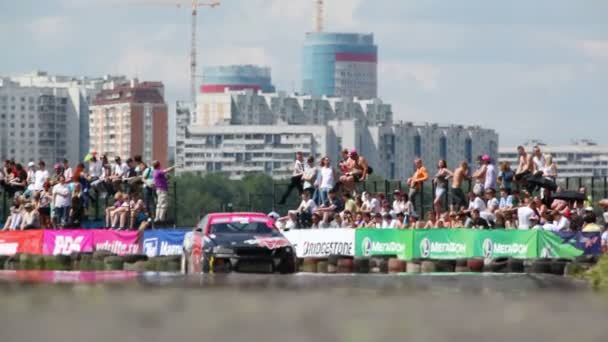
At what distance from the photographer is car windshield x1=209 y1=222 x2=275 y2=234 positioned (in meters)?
28.5

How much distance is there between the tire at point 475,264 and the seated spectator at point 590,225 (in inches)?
78.0

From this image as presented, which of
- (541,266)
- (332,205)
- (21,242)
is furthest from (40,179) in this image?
(541,266)

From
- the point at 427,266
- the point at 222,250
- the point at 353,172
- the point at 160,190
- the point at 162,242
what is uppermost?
the point at 353,172

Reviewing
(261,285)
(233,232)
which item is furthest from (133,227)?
(261,285)

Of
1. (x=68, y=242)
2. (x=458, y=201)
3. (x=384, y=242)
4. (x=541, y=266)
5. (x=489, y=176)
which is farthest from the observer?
(x=68, y=242)

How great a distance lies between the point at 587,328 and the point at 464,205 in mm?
25115

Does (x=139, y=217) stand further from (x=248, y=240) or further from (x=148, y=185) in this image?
(x=248, y=240)

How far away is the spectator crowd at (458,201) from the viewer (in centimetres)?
3089

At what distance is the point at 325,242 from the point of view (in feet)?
115

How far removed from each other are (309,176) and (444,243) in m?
5.18

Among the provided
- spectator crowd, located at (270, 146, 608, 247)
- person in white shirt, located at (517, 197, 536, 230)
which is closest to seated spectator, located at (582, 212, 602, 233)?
spectator crowd, located at (270, 146, 608, 247)

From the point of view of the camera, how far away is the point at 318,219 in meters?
35.9

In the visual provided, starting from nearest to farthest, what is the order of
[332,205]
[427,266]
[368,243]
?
1. [427,266]
2. [368,243]
3. [332,205]

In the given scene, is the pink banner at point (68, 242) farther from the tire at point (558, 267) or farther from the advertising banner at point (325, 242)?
the tire at point (558, 267)
